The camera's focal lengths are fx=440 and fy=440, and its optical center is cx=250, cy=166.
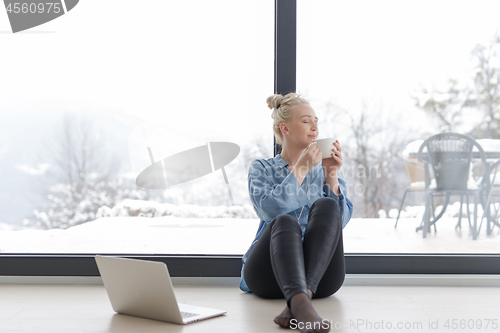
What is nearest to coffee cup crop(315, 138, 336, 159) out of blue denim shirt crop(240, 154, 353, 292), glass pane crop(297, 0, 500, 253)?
blue denim shirt crop(240, 154, 353, 292)

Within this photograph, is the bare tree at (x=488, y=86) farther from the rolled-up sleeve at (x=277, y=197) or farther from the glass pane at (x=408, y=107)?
the rolled-up sleeve at (x=277, y=197)

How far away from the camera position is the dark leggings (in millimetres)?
1293

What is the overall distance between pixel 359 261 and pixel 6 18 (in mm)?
2017

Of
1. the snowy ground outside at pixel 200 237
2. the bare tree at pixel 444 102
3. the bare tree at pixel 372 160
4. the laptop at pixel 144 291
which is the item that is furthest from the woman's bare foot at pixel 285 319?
the bare tree at pixel 444 102

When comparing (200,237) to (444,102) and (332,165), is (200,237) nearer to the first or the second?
(332,165)

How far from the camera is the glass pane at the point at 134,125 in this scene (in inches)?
82.2

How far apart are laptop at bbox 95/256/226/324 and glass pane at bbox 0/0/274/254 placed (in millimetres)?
680

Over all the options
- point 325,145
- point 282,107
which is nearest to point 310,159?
point 325,145

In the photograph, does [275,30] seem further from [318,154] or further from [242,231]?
[242,231]

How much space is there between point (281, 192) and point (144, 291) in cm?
57

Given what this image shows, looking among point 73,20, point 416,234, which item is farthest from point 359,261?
point 73,20

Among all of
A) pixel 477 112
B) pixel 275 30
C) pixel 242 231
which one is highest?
pixel 275 30

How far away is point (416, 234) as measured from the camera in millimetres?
2082

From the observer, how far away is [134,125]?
82.7 inches
